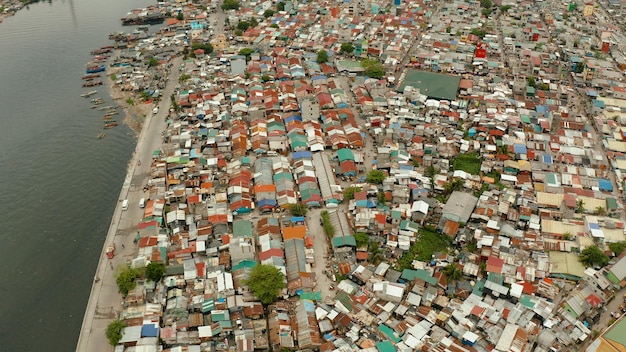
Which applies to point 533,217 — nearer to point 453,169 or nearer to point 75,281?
point 453,169

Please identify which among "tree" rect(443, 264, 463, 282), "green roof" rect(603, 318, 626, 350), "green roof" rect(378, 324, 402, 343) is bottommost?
"green roof" rect(378, 324, 402, 343)

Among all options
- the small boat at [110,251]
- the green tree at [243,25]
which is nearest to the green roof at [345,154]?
the small boat at [110,251]

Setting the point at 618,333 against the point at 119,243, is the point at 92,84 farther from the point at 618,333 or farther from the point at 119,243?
the point at 618,333

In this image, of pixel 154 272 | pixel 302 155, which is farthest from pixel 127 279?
pixel 302 155

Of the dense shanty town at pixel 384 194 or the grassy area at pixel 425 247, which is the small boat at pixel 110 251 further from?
the grassy area at pixel 425 247

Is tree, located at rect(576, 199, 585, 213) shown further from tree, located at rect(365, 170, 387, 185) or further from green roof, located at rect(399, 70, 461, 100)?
green roof, located at rect(399, 70, 461, 100)

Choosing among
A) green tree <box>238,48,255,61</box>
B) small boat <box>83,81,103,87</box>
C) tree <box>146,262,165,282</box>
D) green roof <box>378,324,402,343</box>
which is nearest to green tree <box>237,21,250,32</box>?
→ green tree <box>238,48,255,61</box>
